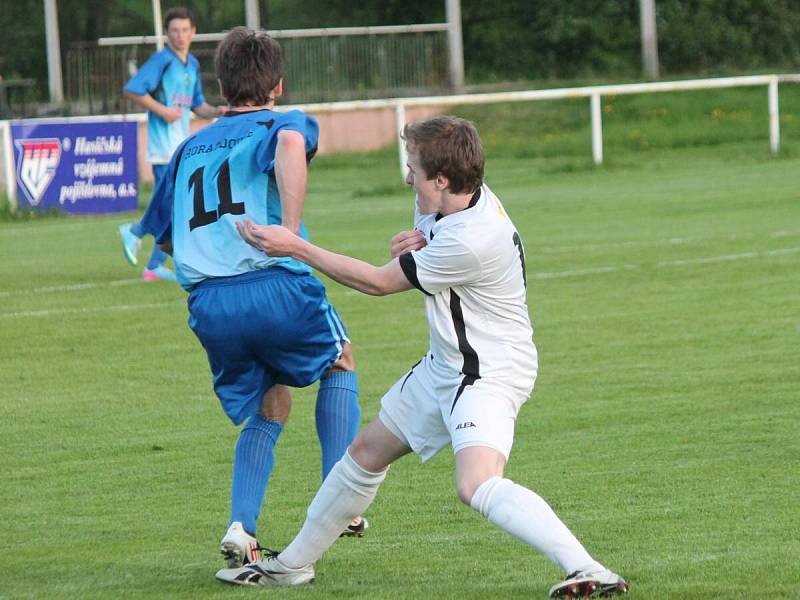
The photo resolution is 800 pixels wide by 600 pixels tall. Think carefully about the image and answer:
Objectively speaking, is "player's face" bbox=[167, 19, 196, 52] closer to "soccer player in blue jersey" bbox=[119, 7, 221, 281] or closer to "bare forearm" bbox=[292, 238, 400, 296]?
"soccer player in blue jersey" bbox=[119, 7, 221, 281]

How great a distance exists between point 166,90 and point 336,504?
9.67m

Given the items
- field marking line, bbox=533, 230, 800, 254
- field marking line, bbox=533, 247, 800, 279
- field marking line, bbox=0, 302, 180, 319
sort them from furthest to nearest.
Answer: field marking line, bbox=533, 230, 800, 254 → field marking line, bbox=533, 247, 800, 279 → field marking line, bbox=0, 302, 180, 319

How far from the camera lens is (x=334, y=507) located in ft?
16.6

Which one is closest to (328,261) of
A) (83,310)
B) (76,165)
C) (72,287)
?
(83,310)

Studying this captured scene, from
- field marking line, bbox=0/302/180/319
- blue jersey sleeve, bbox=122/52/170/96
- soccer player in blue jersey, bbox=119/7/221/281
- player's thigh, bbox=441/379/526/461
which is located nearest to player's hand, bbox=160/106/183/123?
soccer player in blue jersey, bbox=119/7/221/281

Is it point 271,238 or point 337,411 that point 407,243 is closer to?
point 271,238

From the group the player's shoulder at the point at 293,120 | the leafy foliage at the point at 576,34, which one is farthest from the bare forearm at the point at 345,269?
the leafy foliage at the point at 576,34

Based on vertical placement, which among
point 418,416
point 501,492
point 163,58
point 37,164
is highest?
point 163,58

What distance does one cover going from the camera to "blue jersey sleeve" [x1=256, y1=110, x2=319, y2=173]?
5371mm

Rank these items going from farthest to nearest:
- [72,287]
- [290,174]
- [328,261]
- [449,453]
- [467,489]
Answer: [72,287]
[449,453]
[290,174]
[328,261]
[467,489]

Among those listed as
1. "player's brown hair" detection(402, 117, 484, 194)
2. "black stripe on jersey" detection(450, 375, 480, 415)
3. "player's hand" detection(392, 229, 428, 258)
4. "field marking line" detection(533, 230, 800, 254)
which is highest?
"player's brown hair" detection(402, 117, 484, 194)

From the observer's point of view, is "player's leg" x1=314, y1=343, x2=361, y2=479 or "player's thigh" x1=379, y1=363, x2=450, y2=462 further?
"player's leg" x1=314, y1=343, x2=361, y2=479

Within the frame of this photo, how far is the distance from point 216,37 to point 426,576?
30.0 m

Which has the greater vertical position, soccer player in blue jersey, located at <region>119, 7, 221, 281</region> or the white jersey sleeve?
soccer player in blue jersey, located at <region>119, 7, 221, 281</region>
